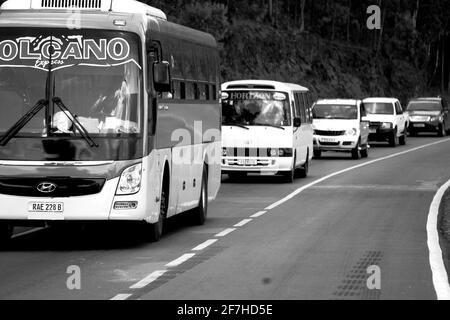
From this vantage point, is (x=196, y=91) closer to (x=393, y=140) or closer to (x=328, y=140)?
(x=328, y=140)

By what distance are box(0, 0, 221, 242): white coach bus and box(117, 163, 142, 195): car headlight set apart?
0.01 m

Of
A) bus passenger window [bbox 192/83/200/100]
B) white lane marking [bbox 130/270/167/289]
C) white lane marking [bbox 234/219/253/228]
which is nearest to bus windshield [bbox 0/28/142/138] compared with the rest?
white lane marking [bbox 130/270/167/289]

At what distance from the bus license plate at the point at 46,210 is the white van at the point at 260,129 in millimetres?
15737

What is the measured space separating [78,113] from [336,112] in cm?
2971

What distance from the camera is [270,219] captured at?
21188 mm

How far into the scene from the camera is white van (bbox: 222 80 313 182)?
31.8 meters

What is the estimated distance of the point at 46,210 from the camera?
1584cm

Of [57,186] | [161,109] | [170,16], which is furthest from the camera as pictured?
[170,16]

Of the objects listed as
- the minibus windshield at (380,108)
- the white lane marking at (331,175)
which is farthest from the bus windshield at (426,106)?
the minibus windshield at (380,108)

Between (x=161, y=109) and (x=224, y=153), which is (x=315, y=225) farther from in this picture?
(x=224, y=153)

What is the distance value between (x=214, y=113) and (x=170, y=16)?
1454 inches

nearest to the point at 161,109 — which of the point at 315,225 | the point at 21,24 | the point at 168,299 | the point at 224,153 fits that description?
the point at 21,24

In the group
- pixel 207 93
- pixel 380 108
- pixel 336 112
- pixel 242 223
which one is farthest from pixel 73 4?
pixel 380 108

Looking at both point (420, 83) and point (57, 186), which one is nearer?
point (57, 186)
